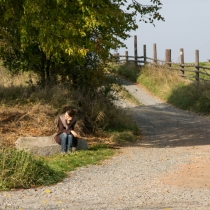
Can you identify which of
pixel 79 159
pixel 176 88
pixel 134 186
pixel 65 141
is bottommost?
pixel 134 186

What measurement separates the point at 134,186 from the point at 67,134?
458 cm

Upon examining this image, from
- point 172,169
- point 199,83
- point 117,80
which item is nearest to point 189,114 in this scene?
point 199,83

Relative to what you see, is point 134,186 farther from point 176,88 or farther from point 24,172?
point 176,88

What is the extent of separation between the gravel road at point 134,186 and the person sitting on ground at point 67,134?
1117 millimetres

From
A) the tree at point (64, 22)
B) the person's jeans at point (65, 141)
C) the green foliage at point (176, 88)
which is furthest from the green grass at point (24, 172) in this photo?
the green foliage at point (176, 88)

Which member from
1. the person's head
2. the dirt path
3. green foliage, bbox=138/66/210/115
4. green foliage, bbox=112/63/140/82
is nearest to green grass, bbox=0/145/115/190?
the dirt path

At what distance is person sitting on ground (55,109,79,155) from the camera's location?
15812 millimetres

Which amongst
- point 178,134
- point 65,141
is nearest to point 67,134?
point 65,141

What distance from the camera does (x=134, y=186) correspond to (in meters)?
11.6

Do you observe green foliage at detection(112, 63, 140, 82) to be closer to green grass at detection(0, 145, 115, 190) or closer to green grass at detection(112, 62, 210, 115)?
green grass at detection(112, 62, 210, 115)

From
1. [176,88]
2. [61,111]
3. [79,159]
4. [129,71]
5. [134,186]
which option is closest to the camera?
[134,186]

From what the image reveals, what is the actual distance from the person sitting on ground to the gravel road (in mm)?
1117

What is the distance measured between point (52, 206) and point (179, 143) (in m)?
11.1

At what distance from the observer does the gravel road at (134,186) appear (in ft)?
32.3
